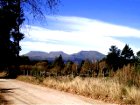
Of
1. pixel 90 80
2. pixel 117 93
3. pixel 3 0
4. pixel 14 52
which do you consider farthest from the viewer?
pixel 14 52

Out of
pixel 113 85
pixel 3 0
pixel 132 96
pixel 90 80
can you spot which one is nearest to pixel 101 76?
pixel 90 80

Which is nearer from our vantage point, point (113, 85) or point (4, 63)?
point (113, 85)

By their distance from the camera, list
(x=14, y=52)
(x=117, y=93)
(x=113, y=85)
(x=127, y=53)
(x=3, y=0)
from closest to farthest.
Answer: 1. (x=3, y=0)
2. (x=117, y=93)
3. (x=113, y=85)
4. (x=14, y=52)
5. (x=127, y=53)

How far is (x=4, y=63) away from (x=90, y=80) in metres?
37.5

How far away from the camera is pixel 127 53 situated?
124 m

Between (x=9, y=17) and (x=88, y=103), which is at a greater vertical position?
(x=9, y=17)

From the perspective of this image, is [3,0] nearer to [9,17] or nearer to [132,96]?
[9,17]

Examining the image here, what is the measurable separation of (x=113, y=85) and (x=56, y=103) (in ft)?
14.4

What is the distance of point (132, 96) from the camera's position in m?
17.9

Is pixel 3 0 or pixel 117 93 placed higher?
pixel 3 0

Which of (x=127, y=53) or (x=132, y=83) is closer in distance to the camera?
(x=132, y=83)

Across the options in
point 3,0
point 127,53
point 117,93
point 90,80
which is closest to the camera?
point 3,0

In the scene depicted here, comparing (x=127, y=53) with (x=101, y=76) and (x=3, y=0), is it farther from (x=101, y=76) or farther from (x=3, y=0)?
(x=3, y=0)

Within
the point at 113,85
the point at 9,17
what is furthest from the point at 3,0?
the point at 113,85
